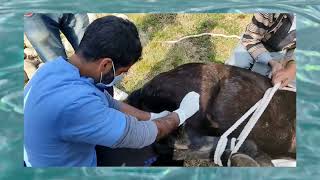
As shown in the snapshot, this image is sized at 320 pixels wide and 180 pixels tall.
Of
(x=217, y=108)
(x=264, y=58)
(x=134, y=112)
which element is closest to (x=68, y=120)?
(x=134, y=112)

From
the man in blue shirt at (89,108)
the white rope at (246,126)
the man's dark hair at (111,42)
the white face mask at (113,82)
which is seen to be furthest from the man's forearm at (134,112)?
the white rope at (246,126)

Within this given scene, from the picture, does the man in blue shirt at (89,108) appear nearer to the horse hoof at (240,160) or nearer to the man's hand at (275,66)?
the horse hoof at (240,160)

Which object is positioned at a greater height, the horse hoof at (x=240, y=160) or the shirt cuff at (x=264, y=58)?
the shirt cuff at (x=264, y=58)

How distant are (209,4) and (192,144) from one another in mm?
818

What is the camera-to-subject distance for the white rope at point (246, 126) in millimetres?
3998

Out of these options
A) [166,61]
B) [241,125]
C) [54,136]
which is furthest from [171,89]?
[54,136]

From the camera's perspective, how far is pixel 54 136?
12.6 feet

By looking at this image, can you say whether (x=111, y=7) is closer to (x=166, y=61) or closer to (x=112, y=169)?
(x=166, y=61)

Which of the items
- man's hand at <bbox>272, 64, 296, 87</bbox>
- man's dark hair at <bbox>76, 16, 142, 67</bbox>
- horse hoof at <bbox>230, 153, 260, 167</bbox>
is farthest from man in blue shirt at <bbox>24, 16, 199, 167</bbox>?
man's hand at <bbox>272, 64, 296, 87</bbox>

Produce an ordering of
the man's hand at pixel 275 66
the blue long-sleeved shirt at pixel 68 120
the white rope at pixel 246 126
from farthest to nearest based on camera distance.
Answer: the man's hand at pixel 275 66, the white rope at pixel 246 126, the blue long-sleeved shirt at pixel 68 120

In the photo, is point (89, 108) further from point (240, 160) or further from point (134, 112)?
point (240, 160)

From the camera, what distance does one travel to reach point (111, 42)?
3906 millimetres

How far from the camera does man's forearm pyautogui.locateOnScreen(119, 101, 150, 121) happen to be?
13.1ft

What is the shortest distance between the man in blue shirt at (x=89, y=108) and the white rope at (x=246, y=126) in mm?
237
